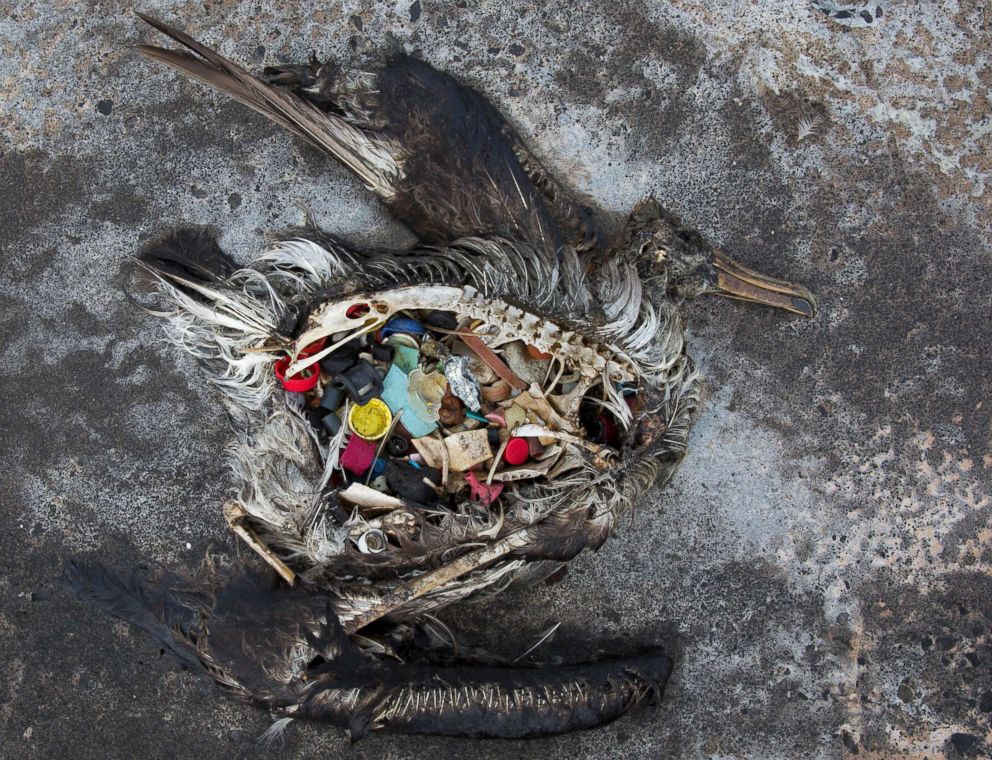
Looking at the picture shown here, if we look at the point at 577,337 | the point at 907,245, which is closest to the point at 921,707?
the point at 907,245

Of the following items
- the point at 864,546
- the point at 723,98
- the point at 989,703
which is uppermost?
the point at 723,98

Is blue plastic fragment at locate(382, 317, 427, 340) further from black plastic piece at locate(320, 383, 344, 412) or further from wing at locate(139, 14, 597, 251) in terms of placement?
wing at locate(139, 14, 597, 251)

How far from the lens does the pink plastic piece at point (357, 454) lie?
3438 mm

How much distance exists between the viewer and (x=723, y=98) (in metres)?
3.75

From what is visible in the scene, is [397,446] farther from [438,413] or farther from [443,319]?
[443,319]

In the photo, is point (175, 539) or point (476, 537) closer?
point (476, 537)

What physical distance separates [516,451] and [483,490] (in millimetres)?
221

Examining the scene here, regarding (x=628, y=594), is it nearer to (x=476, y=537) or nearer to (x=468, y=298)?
(x=476, y=537)

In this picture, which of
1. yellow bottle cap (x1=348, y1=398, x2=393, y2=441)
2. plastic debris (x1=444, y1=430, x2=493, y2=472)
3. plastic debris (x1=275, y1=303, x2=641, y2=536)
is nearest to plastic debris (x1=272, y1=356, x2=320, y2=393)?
plastic debris (x1=275, y1=303, x2=641, y2=536)

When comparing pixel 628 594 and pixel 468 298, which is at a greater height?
pixel 468 298

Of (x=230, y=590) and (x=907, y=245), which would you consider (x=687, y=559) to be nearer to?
(x=907, y=245)

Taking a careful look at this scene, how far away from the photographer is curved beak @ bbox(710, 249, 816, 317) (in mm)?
3510

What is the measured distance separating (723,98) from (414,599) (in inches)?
106

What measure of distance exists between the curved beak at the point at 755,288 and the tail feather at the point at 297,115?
1.47 m
